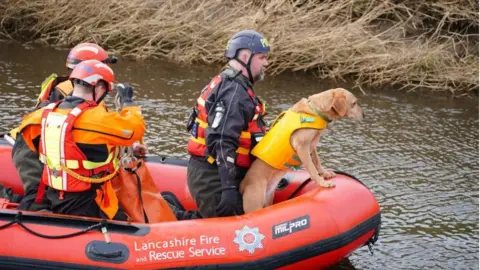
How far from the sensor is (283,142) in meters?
5.53

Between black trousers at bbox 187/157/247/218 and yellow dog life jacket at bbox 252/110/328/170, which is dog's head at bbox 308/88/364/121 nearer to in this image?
yellow dog life jacket at bbox 252/110/328/170

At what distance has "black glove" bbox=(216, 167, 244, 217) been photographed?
17.6 ft

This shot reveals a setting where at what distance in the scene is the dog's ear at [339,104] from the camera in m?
5.56

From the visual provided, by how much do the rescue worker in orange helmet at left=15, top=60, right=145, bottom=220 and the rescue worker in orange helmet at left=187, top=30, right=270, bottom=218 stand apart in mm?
526

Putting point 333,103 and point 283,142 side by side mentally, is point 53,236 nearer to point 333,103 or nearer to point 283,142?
point 283,142

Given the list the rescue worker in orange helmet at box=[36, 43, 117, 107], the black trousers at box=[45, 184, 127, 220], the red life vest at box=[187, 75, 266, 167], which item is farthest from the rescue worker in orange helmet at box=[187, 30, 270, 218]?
the rescue worker in orange helmet at box=[36, 43, 117, 107]

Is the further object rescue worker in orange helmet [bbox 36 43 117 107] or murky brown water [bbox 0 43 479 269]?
murky brown water [bbox 0 43 479 269]

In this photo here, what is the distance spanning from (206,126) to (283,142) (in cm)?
54

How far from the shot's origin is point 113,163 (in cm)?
530

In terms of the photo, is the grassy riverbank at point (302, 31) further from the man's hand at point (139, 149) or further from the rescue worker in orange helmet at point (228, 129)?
the rescue worker in orange helmet at point (228, 129)

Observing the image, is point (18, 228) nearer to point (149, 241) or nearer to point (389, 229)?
point (149, 241)

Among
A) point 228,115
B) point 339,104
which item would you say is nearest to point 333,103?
point 339,104

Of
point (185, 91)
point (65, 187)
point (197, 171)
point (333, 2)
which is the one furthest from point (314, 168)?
point (333, 2)

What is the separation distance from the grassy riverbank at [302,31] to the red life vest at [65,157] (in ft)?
22.6
